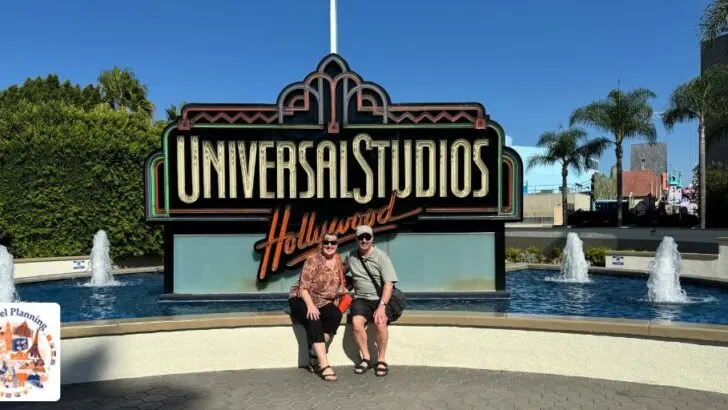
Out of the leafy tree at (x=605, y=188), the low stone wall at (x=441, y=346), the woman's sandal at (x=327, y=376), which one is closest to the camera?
the low stone wall at (x=441, y=346)

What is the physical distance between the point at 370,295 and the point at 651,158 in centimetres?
12504

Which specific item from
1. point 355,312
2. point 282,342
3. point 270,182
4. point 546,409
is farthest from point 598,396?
point 270,182

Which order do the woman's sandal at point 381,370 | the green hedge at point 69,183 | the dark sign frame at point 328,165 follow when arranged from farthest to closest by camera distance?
the green hedge at point 69,183 → the dark sign frame at point 328,165 → the woman's sandal at point 381,370

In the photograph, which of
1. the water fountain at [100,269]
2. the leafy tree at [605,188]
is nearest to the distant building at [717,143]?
the water fountain at [100,269]

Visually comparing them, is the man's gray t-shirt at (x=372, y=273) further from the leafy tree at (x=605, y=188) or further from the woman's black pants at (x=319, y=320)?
the leafy tree at (x=605, y=188)

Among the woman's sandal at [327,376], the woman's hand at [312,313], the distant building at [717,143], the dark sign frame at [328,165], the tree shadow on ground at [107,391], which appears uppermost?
the distant building at [717,143]

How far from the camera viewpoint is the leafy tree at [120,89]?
47.8 meters

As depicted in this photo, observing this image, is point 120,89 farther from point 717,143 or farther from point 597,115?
point 717,143

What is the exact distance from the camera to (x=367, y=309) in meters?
7.04

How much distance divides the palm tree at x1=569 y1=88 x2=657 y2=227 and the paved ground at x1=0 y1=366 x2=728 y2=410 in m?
38.0

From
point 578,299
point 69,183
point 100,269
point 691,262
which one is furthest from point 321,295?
point 69,183

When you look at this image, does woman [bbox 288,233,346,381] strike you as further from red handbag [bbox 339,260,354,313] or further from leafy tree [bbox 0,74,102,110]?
leafy tree [bbox 0,74,102,110]

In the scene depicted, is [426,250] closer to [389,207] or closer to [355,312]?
[389,207]

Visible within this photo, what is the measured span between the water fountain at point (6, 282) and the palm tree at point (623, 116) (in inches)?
1501
